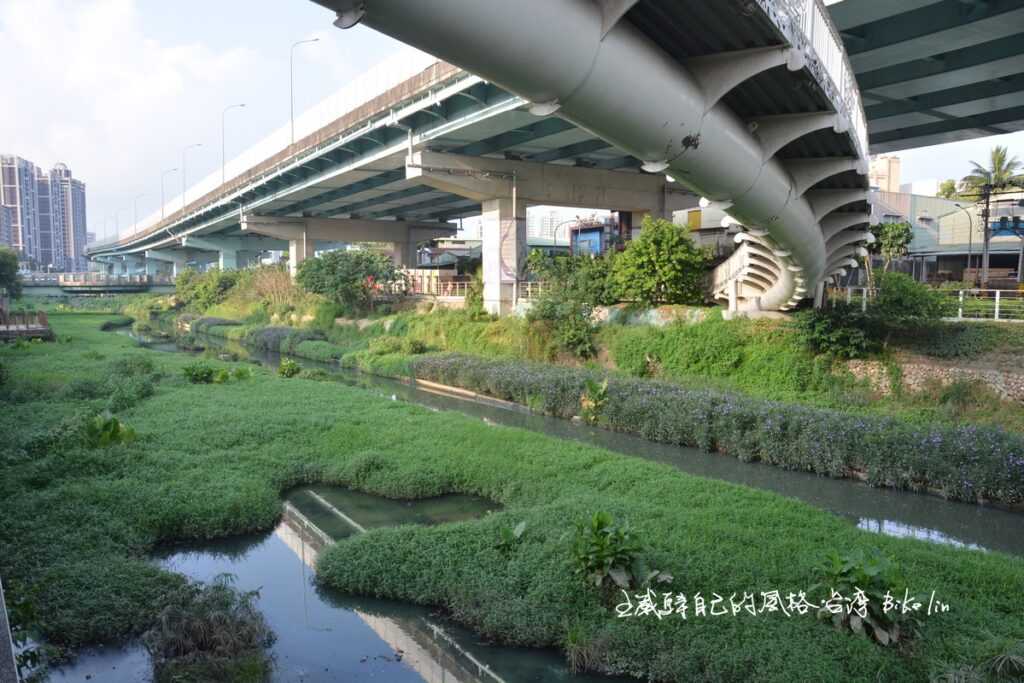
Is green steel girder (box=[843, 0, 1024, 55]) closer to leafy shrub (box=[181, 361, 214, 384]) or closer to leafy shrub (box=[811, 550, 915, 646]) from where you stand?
leafy shrub (box=[811, 550, 915, 646])

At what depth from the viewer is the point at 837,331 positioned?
51.7ft

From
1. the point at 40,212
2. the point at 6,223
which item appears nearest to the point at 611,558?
the point at 6,223

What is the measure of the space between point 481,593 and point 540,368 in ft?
42.2

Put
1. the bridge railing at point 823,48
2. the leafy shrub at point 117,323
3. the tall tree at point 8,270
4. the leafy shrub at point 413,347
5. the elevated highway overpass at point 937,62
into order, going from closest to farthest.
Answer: the bridge railing at point 823,48, the elevated highway overpass at point 937,62, the leafy shrub at point 413,347, the tall tree at point 8,270, the leafy shrub at point 117,323

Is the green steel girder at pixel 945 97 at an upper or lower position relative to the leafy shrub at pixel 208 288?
upper

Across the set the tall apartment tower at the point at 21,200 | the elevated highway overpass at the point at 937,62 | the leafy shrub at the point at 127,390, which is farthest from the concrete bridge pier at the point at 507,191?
the tall apartment tower at the point at 21,200

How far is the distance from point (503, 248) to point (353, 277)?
977 cm

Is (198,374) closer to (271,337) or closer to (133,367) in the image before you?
(133,367)

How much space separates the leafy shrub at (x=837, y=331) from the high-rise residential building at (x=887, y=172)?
4092 cm

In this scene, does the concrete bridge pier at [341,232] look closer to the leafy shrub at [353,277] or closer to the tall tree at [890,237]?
the leafy shrub at [353,277]

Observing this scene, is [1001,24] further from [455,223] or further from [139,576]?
[455,223]

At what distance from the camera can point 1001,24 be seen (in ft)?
43.8

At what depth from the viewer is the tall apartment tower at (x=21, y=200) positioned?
3169 inches

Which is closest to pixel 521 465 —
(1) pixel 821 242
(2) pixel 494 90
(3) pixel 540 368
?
(1) pixel 821 242
